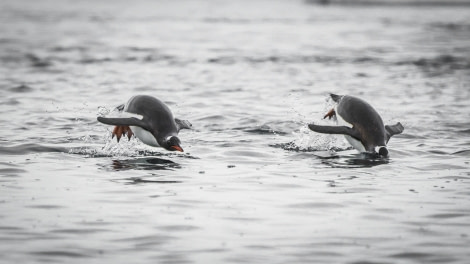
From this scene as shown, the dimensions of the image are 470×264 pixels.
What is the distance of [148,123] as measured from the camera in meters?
13.3

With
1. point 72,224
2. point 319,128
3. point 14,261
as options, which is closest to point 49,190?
point 72,224

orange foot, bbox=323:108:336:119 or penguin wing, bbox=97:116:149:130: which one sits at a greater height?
penguin wing, bbox=97:116:149:130

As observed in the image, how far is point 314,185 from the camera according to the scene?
38.3 feet

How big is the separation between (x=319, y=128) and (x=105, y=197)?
4.16 metres

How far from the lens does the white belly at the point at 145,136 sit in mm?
13336

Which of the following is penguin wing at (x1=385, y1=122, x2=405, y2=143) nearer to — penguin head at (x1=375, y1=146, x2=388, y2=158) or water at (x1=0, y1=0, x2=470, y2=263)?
water at (x1=0, y1=0, x2=470, y2=263)

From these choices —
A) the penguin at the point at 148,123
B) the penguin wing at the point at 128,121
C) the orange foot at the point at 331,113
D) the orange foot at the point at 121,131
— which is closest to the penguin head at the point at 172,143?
the penguin at the point at 148,123

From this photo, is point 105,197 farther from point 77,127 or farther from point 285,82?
point 285,82

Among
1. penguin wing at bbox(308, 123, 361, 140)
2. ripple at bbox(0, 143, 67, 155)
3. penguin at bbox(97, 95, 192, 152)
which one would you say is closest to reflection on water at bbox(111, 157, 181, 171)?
penguin at bbox(97, 95, 192, 152)

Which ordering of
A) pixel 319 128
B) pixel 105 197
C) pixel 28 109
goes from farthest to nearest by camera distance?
1. pixel 28 109
2. pixel 319 128
3. pixel 105 197

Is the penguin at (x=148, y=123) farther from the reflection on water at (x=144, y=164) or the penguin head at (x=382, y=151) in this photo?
the penguin head at (x=382, y=151)

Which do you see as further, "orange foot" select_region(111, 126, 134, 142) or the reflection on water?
"orange foot" select_region(111, 126, 134, 142)

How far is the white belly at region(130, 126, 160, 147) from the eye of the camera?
1334cm

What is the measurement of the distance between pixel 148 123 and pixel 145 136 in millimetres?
252
